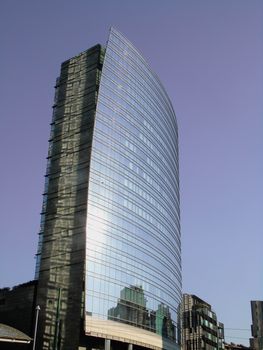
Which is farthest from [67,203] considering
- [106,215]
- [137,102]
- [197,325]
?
[197,325]

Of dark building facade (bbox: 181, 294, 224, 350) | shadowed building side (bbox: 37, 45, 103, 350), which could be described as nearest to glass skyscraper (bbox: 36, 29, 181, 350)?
shadowed building side (bbox: 37, 45, 103, 350)

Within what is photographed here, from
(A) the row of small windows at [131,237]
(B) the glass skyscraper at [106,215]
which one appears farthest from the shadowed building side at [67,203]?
(A) the row of small windows at [131,237]

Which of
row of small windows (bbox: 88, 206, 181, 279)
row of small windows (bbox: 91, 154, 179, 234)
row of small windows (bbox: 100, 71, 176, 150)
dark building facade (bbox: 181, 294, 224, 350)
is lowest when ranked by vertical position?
dark building facade (bbox: 181, 294, 224, 350)

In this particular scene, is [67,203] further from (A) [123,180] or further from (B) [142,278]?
(B) [142,278]

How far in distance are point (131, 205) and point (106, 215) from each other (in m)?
10.7

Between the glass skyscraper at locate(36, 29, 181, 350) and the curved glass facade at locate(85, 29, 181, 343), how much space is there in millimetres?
222

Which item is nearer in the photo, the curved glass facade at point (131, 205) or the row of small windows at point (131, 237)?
the curved glass facade at point (131, 205)

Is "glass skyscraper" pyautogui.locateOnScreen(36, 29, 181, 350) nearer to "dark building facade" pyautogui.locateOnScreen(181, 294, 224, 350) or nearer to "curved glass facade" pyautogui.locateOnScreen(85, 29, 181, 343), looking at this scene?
"curved glass facade" pyautogui.locateOnScreen(85, 29, 181, 343)

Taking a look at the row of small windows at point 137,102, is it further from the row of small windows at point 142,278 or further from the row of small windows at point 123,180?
the row of small windows at point 142,278

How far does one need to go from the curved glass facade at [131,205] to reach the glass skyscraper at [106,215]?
0.22 meters

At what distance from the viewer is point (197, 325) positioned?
157m

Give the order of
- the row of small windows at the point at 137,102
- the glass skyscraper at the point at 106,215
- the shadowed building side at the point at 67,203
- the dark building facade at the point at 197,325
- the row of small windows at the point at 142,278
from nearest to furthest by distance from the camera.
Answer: the shadowed building side at the point at 67,203, the glass skyscraper at the point at 106,215, the row of small windows at the point at 142,278, the row of small windows at the point at 137,102, the dark building facade at the point at 197,325

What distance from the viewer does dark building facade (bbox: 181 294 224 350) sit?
508ft

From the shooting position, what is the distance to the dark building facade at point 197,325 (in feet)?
508
